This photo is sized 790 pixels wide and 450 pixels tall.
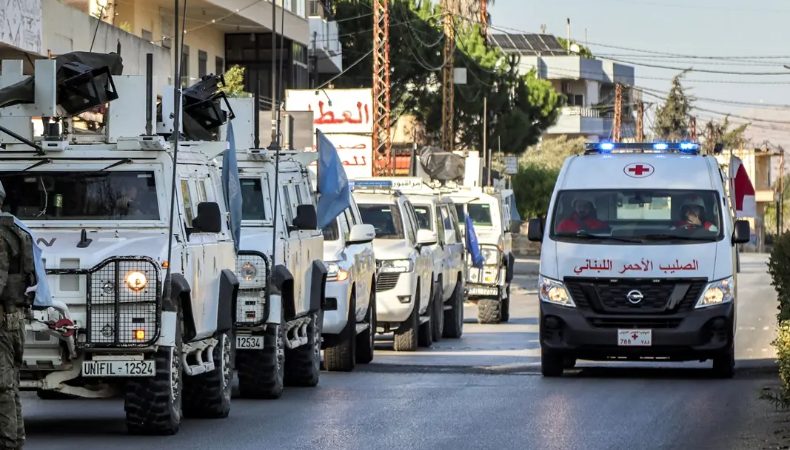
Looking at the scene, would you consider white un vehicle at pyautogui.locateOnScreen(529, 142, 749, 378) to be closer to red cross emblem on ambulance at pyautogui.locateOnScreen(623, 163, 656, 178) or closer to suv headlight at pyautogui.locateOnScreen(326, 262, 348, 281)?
red cross emblem on ambulance at pyautogui.locateOnScreen(623, 163, 656, 178)

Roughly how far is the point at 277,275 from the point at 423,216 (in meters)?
10.9

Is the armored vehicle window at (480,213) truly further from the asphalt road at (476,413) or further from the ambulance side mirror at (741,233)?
the ambulance side mirror at (741,233)

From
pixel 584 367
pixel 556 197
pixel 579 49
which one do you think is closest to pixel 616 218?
pixel 556 197

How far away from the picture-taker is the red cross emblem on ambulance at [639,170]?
719 inches

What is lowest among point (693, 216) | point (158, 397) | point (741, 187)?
point (158, 397)

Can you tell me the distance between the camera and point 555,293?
17.6 metres

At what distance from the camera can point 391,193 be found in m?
22.6

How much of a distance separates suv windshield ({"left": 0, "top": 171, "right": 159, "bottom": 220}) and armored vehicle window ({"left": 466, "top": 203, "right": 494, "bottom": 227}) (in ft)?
61.8

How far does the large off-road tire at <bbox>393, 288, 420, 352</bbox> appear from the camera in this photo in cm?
2231

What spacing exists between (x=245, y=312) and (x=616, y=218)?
4656 mm

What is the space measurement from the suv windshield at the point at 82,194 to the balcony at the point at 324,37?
1590 inches

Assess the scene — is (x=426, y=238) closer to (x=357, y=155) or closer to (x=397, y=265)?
(x=397, y=265)

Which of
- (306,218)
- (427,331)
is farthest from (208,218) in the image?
(427,331)

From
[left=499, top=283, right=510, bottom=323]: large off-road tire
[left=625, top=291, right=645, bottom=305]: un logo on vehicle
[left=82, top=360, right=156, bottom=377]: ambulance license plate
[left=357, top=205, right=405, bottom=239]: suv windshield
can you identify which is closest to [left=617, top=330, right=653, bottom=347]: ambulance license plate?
[left=625, top=291, right=645, bottom=305]: un logo on vehicle
